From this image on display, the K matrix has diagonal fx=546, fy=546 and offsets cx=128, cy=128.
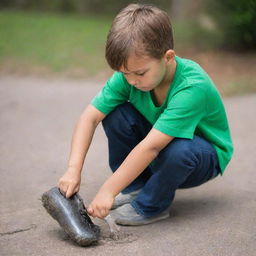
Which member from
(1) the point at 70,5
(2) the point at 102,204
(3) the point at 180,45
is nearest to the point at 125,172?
(2) the point at 102,204

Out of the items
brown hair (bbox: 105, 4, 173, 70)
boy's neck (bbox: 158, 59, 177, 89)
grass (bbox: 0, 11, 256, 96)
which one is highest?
brown hair (bbox: 105, 4, 173, 70)

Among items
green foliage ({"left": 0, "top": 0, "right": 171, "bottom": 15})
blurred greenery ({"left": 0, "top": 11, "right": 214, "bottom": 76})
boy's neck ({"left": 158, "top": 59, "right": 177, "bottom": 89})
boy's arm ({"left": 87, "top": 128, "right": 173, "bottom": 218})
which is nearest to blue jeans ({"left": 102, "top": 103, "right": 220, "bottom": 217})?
A: boy's arm ({"left": 87, "top": 128, "right": 173, "bottom": 218})

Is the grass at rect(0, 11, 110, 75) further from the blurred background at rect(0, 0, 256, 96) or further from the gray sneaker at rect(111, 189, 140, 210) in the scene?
the gray sneaker at rect(111, 189, 140, 210)

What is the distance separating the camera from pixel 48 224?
259cm

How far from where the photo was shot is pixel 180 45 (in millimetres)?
7891

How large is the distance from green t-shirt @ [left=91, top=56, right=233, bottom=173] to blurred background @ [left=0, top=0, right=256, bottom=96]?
3.04 metres

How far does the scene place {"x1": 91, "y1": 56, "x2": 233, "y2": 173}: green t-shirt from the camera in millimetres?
2443

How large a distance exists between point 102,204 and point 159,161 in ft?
1.19

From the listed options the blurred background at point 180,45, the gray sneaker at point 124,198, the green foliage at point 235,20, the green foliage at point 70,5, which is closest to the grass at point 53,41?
the blurred background at point 180,45

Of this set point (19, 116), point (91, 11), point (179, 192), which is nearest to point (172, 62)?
point (179, 192)

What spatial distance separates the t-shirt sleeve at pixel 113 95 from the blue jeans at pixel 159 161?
0.05 metres

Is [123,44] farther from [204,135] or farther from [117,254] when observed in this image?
[117,254]

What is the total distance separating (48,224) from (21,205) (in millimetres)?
282

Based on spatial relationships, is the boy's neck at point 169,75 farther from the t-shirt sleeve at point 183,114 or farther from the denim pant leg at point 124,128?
the denim pant leg at point 124,128
